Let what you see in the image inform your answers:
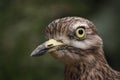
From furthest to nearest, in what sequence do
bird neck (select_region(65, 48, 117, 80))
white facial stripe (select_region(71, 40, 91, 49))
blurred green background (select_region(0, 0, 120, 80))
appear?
blurred green background (select_region(0, 0, 120, 80)), bird neck (select_region(65, 48, 117, 80)), white facial stripe (select_region(71, 40, 91, 49))

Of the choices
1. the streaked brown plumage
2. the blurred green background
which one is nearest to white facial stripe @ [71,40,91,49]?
the streaked brown plumage

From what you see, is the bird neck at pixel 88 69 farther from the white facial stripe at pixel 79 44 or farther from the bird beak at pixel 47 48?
the bird beak at pixel 47 48

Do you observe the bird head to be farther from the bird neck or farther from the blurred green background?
the blurred green background

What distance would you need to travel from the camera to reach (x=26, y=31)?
1097 cm

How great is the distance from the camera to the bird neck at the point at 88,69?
7.79 meters

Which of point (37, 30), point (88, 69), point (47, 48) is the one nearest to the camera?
point (47, 48)

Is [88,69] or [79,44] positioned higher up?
[79,44]

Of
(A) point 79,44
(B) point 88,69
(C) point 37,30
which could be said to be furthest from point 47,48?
(C) point 37,30

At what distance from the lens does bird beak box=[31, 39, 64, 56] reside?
→ 7574mm

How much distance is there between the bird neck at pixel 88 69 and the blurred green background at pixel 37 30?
9.45 feet

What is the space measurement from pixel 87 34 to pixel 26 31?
3.28 metres

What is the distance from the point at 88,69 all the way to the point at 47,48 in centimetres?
55

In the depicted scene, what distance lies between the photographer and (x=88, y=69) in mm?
7859

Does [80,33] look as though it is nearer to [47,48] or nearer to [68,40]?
[68,40]
